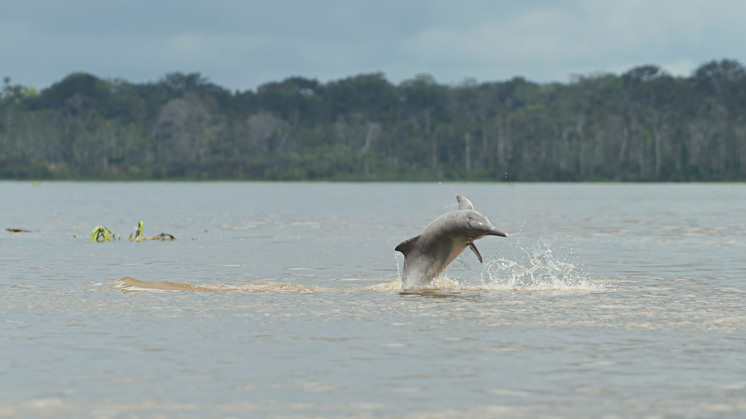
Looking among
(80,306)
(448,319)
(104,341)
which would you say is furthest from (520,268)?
(104,341)

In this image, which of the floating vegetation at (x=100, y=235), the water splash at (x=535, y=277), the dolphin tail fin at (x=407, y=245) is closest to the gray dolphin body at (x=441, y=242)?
the dolphin tail fin at (x=407, y=245)

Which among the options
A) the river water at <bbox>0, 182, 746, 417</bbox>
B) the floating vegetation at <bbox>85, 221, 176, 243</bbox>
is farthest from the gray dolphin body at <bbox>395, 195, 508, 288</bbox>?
the floating vegetation at <bbox>85, 221, 176, 243</bbox>

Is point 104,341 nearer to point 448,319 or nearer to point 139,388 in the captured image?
point 139,388

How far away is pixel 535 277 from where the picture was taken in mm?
29906

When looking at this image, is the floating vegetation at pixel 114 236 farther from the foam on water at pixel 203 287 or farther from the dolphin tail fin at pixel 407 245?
the dolphin tail fin at pixel 407 245

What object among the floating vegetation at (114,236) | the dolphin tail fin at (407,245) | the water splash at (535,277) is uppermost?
the dolphin tail fin at (407,245)

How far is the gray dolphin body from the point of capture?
75.8 ft

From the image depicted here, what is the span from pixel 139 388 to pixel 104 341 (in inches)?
150

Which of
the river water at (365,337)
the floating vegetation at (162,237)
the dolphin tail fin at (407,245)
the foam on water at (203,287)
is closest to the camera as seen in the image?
the river water at (365,337)

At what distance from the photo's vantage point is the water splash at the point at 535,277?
86.7ft

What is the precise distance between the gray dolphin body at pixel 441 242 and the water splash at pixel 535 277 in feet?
7.04

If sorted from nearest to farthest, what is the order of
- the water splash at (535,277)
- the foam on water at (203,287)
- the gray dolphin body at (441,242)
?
the gray dolphin body at (441,242), the foam on water at (203,287), the water splash at (535,277)

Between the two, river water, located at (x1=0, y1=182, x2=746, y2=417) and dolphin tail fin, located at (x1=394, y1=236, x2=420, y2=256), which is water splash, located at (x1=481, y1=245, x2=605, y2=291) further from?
dolphin tail fin, located at (x1=394, y1=236, x2=420, y2=256)

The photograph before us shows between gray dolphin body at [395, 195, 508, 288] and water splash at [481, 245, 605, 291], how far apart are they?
7.04 ft
